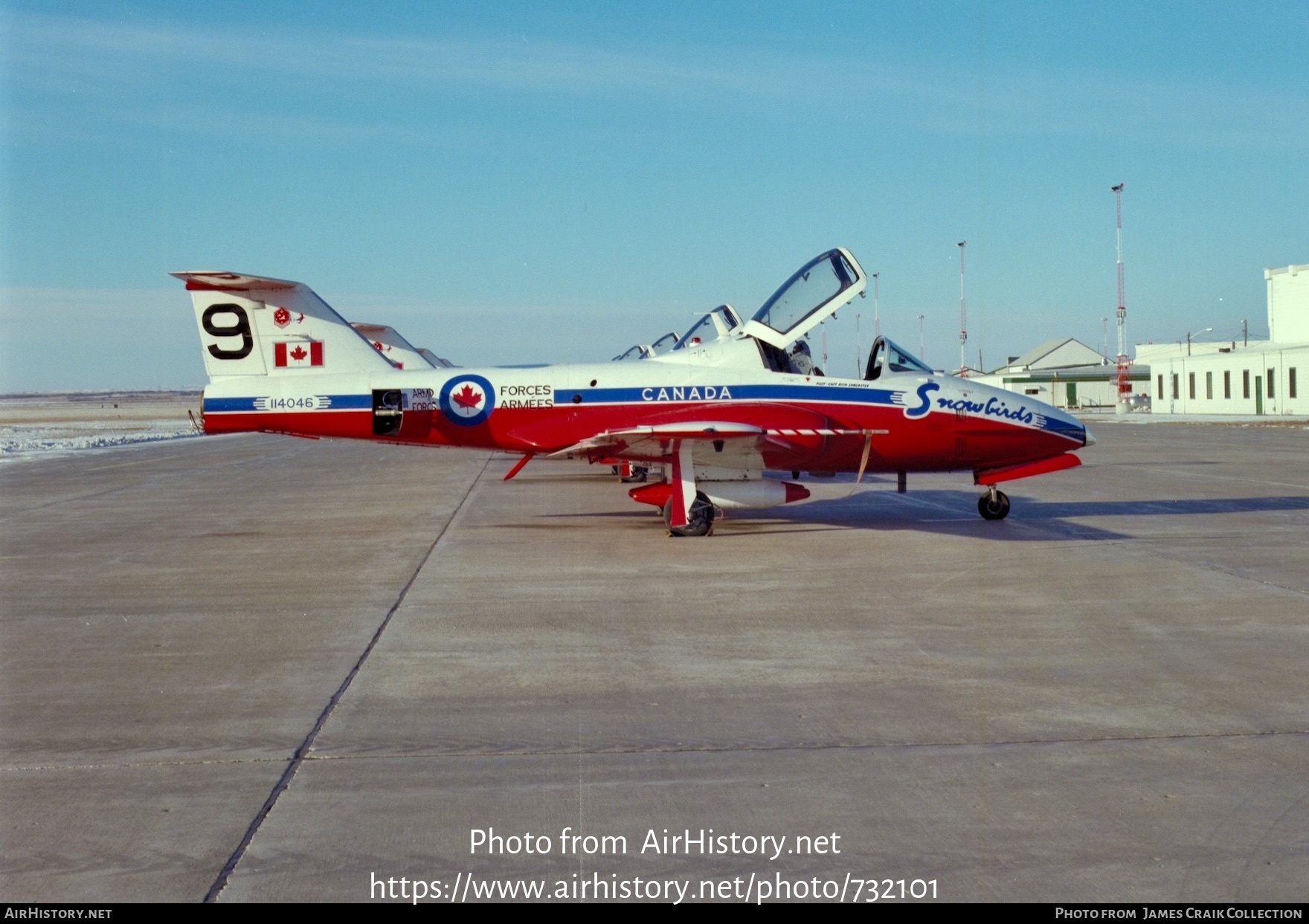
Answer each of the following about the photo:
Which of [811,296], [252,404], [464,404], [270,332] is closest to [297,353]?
[270,332]

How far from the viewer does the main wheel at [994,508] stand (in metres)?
15.8

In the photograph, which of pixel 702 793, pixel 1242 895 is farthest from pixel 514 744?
pixel 1242 895

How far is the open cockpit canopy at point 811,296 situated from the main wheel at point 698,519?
2.36 m

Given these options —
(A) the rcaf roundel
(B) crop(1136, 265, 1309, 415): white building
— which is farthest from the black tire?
(B) crop(1136, 265, 1309, 415): white building

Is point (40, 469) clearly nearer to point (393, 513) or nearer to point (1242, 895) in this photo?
point (393, 513)

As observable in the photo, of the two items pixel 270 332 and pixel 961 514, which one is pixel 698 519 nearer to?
pixel 961 514

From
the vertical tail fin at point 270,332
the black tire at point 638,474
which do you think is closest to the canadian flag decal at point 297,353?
the vertical tail fin at point 270,332

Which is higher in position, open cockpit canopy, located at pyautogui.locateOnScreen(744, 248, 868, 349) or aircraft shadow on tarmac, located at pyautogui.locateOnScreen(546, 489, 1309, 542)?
open cockpit canopy, located at pyautogui.locateOnScreen(744, 248, 868, 349)

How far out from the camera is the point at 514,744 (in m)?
5.99

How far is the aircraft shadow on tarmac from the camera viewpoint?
14664 millimetres

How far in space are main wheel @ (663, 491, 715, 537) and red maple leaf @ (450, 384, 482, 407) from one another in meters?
2.88

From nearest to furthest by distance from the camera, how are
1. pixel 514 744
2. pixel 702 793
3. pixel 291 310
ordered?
1. pixel 702 793
2. pixel 514 744
3. pixel 291 310

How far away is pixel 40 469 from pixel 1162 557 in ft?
91.8

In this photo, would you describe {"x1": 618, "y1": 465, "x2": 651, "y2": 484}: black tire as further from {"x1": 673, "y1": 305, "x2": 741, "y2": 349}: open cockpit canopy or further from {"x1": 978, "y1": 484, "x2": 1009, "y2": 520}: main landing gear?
{"x1": 978, "y1": 484, "x2": 1009, "y2": 520}: main landing gear
